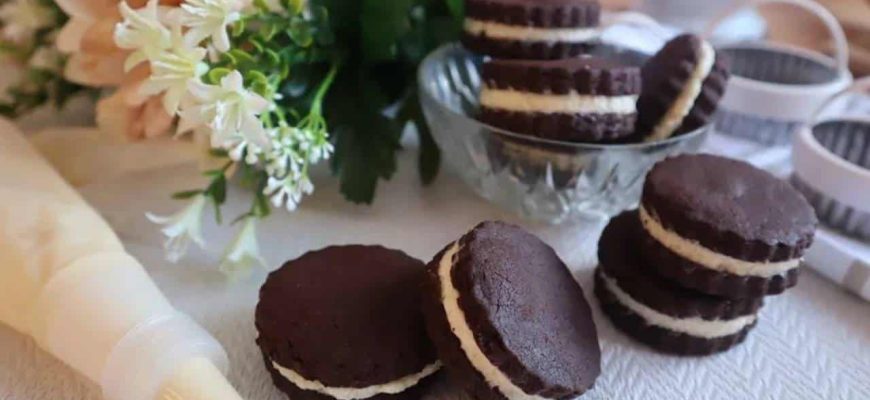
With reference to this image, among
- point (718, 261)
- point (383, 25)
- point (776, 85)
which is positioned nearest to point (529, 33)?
point (383, 25)

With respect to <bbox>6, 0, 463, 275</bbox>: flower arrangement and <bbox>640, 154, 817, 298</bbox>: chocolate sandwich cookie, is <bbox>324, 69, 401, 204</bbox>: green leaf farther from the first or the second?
<bbox>640, 154, 817, 298</bbox>: chocolate sandwich cookie

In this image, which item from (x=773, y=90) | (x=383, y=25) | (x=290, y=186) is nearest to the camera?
(x=290, y=186)

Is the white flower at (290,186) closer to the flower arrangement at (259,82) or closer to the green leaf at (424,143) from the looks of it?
the flower arrangement at (259,82)

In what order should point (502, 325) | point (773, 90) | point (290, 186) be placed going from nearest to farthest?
1. point (502, 325)
2. point (290, 186)
3. point (773, 90)

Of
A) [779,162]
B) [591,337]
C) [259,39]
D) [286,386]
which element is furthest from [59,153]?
[779,162]

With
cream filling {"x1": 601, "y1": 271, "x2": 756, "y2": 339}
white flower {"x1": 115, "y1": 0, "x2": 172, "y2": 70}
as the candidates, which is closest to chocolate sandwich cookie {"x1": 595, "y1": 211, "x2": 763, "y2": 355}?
cream filling {"x1": 601, "y1": 271, "x2": 756, "y2": 339}

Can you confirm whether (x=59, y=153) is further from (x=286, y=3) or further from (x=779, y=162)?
(x=779, y=162)

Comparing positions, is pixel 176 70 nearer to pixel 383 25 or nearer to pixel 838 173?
pixel 383 25
